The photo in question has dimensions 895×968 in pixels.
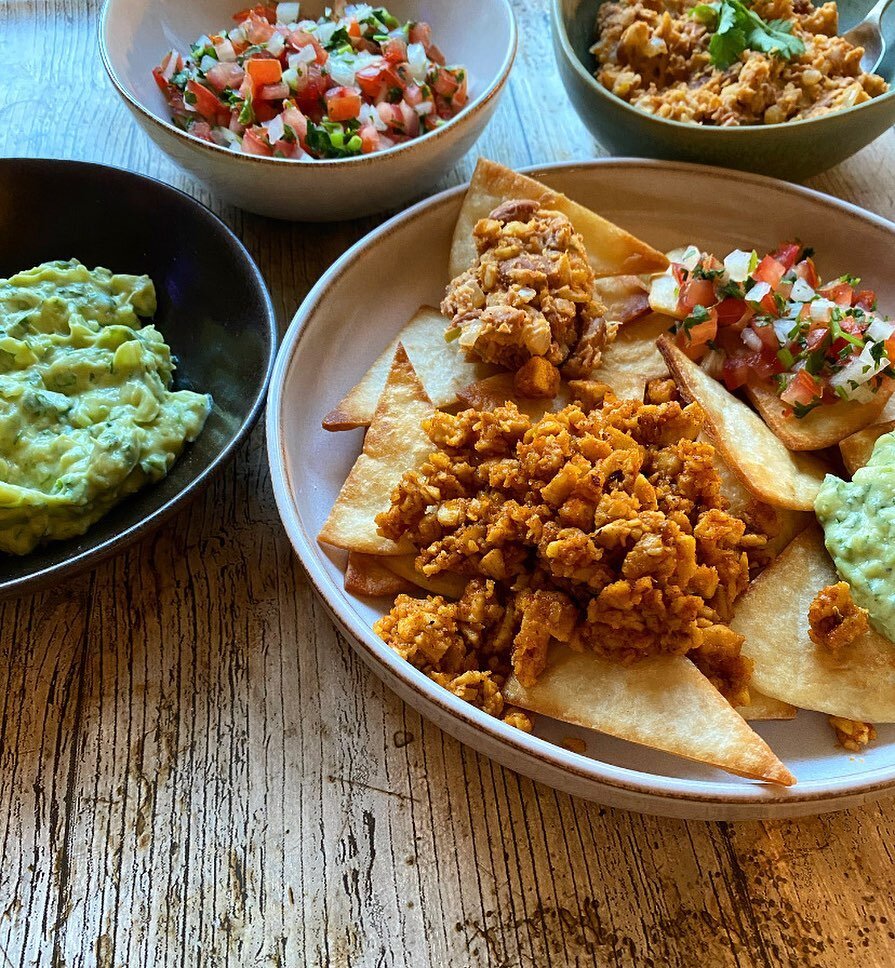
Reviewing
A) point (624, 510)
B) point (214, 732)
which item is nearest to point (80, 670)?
point (214, 732)

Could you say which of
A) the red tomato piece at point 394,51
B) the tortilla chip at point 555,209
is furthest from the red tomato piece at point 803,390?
the red tomato piece at point 394,51

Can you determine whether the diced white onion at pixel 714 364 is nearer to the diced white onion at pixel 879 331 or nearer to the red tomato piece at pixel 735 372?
the red tomato piece at pixel 735 372

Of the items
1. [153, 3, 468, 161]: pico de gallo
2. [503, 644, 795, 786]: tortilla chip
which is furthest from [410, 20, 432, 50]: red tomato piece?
[503, 644, 795, 786]: tortilla chip

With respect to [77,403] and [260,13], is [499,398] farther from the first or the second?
[260,13]

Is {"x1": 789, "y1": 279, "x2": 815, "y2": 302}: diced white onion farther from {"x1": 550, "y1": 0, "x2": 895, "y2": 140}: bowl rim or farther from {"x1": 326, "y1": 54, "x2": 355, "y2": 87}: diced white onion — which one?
{"x1": 326, "y1": 54, "x2": 355, "y2": 87}: diced white onion

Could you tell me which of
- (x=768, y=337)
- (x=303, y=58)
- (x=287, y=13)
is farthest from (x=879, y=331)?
(x=287, y=13)

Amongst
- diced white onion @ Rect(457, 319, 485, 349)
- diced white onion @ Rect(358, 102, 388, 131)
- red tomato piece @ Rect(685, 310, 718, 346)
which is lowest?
diced white onion @ Rect(457, 319, 485, 349)
